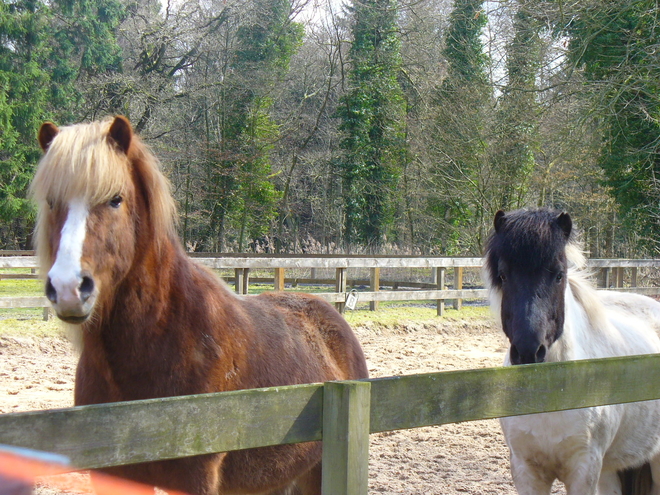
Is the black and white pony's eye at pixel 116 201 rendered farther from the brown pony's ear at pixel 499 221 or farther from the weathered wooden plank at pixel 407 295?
the weathered wooden plank at pixel 407 295

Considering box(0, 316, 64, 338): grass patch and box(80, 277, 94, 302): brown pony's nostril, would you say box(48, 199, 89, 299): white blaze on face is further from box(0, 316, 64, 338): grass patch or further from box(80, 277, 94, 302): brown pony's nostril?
box(0, 316, 64, 338): grass patch

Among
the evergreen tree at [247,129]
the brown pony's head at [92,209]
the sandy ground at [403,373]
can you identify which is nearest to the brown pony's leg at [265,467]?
the brown pony's head at [92,209]

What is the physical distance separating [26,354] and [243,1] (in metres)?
17.6

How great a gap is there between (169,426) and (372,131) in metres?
22.8

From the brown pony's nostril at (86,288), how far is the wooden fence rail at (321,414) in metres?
0.51

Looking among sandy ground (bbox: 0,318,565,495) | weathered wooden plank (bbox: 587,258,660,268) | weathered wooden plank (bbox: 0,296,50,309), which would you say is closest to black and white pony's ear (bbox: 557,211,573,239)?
sandy ground (bbox: 0,318,565,495)

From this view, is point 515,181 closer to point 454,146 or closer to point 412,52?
point 454,146

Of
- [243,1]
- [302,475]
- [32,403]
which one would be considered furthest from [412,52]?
[302,475]

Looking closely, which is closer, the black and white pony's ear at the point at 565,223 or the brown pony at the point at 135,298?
the brown pony at the point at 135,298

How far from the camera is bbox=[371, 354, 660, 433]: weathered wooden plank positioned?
74.7 inches

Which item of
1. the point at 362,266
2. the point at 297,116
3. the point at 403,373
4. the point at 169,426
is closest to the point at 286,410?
the point at 169,426

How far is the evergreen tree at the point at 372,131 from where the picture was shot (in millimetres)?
23188

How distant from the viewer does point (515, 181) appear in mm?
17312

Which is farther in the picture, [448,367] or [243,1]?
[243,1]
